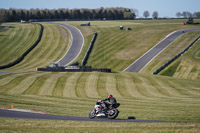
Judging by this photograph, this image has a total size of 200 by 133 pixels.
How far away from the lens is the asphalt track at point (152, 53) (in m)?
80.4

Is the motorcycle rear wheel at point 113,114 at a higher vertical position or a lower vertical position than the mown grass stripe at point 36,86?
higher

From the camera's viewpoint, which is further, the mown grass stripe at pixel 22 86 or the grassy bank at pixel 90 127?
the mown grass stripe at pixel 22 86

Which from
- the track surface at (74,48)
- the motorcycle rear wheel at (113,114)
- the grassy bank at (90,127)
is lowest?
the track surface at (74,48)

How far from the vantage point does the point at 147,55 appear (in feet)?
295

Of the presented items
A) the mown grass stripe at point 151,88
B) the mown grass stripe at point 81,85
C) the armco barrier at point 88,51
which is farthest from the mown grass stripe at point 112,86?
the armco barrier at point 88,51

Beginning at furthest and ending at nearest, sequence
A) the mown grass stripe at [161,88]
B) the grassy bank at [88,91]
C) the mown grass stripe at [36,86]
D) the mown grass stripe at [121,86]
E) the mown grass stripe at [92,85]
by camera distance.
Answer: the mown grass stripe at [161,88] < the mown grass stripe at [121,86] < the mown grass stripe at [36,86] < the mown grass stripe at [92,85] < the grassy bank at [88,91]

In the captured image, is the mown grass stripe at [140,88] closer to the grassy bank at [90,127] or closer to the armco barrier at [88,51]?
the grassy bank at [90,127]

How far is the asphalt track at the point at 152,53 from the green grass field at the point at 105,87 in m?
2.03

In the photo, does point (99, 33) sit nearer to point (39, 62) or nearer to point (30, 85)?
point (39, 62)

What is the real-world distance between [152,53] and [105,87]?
45.1 m

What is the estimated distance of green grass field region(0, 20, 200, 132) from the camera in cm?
2097

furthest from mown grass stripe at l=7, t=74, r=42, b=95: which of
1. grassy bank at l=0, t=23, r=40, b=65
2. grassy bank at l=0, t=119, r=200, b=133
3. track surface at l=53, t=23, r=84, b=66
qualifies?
grassy bank at l=0, t=23, r=40, b=65

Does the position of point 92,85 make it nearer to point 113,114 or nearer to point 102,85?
point 102,85

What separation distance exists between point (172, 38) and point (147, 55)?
784 inches
